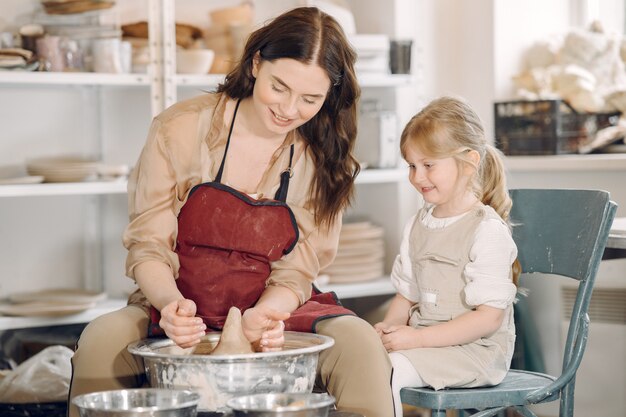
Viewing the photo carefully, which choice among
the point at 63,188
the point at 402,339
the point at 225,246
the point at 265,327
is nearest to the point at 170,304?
the point at 265,327

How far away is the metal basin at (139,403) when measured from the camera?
4.40 ft

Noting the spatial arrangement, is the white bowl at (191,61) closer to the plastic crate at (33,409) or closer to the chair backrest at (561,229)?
the plastic crate at (33,409)

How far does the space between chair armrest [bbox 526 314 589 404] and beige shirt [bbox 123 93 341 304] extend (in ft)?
1.66

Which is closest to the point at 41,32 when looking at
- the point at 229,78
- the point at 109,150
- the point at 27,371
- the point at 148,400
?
the point at 109,150

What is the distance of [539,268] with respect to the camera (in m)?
2.19

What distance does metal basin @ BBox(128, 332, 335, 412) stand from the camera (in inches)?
60.1

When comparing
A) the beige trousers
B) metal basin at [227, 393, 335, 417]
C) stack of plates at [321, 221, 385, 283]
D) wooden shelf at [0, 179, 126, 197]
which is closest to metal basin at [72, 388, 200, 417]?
metal basin at [227, 393, 335, 417]

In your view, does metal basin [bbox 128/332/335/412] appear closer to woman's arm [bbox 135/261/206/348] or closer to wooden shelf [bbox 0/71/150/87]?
woman's arm [bbox 135/261/206/348]

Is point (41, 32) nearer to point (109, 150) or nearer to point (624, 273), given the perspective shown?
point (109, 150)

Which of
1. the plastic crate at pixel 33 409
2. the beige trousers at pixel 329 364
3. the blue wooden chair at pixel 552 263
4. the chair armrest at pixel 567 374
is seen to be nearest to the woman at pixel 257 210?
the beige trousers at pixel 329 364

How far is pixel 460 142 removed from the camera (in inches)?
79.7

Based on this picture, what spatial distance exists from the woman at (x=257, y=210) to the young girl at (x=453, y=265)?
0.15m

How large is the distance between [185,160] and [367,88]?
1.91m

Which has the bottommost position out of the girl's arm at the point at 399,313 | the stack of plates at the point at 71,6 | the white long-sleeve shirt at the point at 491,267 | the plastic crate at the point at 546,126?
the girl's arm at the point at 399,313
